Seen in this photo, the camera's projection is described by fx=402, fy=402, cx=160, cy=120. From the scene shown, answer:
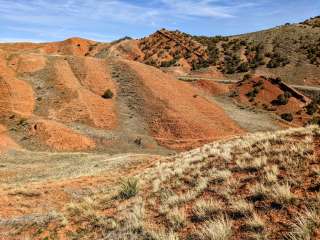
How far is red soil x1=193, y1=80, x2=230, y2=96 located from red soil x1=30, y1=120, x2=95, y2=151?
28.6m

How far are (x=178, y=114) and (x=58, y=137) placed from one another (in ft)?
50.0

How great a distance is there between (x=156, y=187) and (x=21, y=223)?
4.92 meters

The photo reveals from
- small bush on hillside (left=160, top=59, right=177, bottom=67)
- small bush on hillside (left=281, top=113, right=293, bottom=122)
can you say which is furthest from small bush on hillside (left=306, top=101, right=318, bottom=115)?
small bush on hillside (left=160, top=59, right=177, bottom=67)

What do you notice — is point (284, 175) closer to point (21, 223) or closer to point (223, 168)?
point (223, 168)

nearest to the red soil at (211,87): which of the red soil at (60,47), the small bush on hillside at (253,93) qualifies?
the small bush on hillside at (253,93)

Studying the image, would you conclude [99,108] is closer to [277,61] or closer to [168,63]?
[168,63]

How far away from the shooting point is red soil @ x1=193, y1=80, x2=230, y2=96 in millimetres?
65938

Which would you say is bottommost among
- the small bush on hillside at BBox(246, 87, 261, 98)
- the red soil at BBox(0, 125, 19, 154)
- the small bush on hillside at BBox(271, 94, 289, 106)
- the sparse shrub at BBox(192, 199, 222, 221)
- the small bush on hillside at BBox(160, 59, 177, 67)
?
the red soil at BBox(0, 125, 19, 154)

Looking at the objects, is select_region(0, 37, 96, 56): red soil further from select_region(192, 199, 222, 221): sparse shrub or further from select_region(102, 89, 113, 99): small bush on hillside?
select_region(192, 199, 222, 221): sparse shrub

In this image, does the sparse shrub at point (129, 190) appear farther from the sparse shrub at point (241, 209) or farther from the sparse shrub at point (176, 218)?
the sparse shrub at point (241, 209)

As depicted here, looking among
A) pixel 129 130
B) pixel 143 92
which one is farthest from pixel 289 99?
pixel 129 130

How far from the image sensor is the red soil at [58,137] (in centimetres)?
4038

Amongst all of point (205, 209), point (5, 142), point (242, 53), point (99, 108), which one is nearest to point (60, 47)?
point (242, 53)

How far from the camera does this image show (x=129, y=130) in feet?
152
